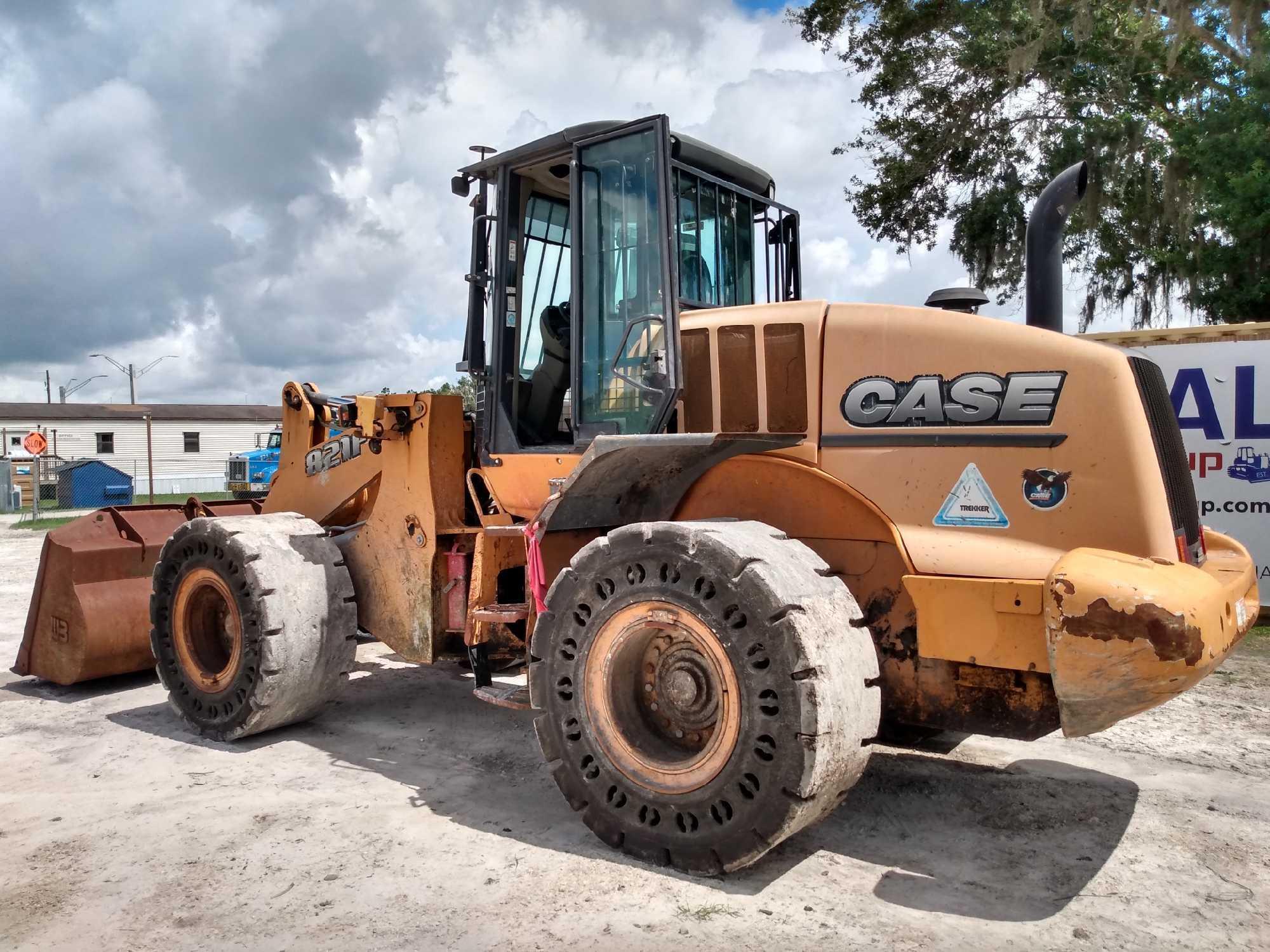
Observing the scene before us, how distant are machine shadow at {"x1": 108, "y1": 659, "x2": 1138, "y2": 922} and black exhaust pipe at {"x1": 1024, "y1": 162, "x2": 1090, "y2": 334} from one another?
2.21m

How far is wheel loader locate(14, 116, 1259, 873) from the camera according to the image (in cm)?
367

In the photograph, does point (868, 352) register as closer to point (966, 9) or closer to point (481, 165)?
point (481, 165)

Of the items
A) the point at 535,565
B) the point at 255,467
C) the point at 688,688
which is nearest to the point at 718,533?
the point at 688,688

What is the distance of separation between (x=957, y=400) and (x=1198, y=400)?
753 centimetres

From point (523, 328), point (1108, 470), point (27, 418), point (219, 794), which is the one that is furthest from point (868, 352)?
point (27, 418)

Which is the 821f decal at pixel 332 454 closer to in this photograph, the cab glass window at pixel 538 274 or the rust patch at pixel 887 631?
the cab glass window at pixel 538 274

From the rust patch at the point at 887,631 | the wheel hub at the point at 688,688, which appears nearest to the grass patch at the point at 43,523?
the wheel hub at the point at 688,688

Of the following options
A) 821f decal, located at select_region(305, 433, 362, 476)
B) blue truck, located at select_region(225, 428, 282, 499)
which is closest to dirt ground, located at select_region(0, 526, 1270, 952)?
821f decal, located at select_region(305, 433, 362, 476)

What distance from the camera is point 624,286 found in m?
4.96

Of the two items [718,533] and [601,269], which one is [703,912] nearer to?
[718,533]

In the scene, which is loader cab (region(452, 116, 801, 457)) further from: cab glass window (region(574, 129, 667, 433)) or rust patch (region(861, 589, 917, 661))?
rust patch (region(861, 589, 917, 661))

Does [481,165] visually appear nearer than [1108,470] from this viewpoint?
Result: No

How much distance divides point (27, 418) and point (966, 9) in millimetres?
47236

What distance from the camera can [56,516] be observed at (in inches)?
1027
